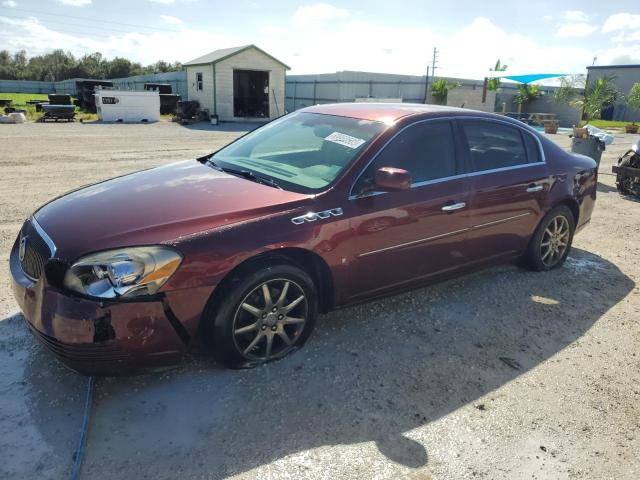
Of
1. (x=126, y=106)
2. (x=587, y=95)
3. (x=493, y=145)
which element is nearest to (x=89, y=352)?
(x=493, y=145)

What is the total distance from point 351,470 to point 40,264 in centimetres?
200

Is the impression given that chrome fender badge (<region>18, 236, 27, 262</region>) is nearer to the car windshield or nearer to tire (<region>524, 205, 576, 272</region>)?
the car windshield

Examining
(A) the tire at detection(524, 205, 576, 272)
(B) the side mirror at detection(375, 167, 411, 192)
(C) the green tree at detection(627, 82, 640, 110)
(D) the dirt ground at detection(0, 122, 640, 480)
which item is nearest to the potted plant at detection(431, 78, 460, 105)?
(C) the green tree at detection(627, 82, 640, 110)

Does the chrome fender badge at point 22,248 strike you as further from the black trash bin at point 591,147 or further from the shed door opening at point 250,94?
the shed door opening at point 250,94

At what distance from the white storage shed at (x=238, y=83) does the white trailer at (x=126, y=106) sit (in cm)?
298

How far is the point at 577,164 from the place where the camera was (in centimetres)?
509

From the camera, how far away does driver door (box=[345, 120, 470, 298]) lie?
3455mm

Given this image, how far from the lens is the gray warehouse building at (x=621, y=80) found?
36344 mm

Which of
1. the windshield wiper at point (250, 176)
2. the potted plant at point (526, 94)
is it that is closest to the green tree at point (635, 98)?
the potted plant at point (526, 94)

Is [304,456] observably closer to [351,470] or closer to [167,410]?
[351,470]

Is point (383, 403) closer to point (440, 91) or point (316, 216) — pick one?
point (316, 216)

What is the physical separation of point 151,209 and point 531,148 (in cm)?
354

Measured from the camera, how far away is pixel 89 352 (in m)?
2.60

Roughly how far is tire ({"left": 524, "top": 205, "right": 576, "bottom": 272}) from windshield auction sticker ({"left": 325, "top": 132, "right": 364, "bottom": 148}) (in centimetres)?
225
